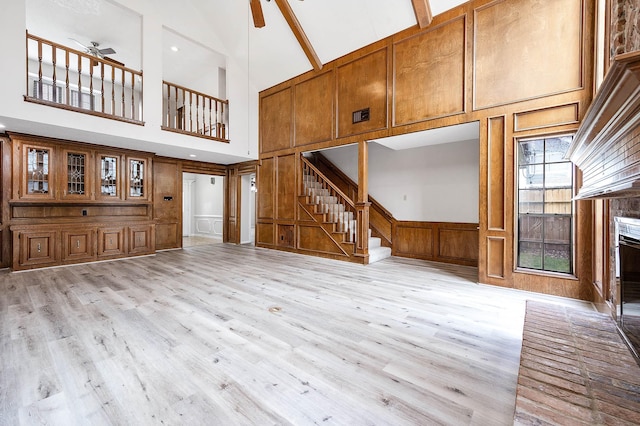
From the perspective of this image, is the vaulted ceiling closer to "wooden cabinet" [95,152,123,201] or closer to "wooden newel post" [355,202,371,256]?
"wooden cabinet" [95,152,123,201]

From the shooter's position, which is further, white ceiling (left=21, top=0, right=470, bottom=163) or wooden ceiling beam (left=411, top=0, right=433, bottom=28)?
white ceiling (left=21, top=0, right=470, bottom=163)

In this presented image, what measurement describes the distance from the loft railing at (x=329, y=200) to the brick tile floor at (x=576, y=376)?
3866mm

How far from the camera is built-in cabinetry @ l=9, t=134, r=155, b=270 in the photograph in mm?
5027

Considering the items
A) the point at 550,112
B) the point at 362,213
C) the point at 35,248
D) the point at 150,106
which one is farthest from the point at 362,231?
the point at 35,248

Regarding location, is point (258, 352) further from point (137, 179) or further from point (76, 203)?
point (137, 179)

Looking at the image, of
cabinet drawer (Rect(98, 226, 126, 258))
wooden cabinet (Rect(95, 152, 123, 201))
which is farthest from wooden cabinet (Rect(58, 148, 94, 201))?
cabinet drawer (Rect(98, 226, 126, 258))

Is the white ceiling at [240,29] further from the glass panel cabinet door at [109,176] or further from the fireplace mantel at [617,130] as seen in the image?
the fireplace mantel at [617,130]

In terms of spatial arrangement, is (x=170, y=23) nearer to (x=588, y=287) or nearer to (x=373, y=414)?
(x=373, y=414)

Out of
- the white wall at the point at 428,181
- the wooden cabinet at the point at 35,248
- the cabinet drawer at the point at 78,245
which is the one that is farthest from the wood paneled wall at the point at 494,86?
the wooden cabinet at the point at 35,248

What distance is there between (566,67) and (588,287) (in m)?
2.87

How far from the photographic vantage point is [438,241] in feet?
19.5

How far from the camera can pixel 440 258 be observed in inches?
232

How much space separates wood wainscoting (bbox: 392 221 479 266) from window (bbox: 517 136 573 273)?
152cm

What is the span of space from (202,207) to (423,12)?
9313 mm
